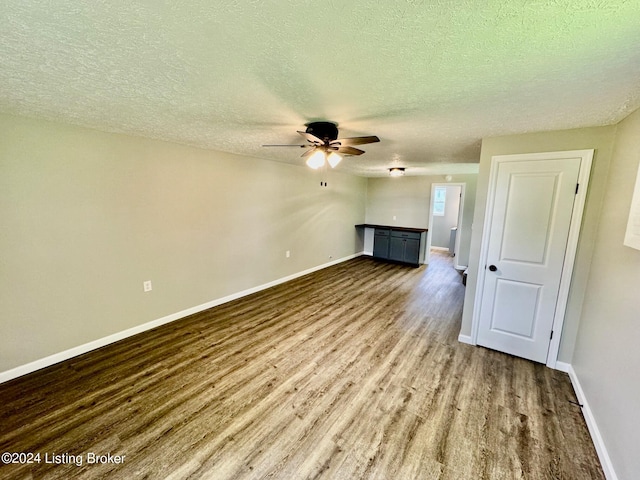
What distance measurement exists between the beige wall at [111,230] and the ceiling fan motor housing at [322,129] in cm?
189

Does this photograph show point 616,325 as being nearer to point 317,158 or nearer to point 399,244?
point 317,158

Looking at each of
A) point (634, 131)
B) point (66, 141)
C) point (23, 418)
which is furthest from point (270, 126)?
point (23, 418)

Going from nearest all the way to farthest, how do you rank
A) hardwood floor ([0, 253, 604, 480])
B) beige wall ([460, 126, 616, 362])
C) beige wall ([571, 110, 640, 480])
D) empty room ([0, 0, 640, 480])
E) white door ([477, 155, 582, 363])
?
1. empty room ([0, 0, 640, 480])
2. beige wall ([571, 110, 640, 480])
3. hardwood floor ([0, 253, 604, 480])
4. beige wall ([460, 126, 616, 362])
5. white door ([477, 155, 582, 363])

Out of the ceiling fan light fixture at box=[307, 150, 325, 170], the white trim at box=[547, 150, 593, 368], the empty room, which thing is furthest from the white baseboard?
the white trim at box=[547, 150, 593, 368]

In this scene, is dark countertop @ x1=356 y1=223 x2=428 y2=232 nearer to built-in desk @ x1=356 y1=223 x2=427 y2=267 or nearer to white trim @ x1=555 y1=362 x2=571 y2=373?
built-in desk @ x1=356 y1=223 x2=427 y2=267

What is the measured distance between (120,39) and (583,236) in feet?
11.7

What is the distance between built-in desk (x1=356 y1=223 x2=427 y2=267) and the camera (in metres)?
6.20

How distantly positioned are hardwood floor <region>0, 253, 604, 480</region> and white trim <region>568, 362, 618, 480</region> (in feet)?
0.15

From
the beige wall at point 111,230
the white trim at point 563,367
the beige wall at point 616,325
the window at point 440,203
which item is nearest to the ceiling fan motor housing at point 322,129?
the beige wall at point 111,230

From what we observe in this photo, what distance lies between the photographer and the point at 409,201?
261 inches

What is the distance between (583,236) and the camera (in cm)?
230

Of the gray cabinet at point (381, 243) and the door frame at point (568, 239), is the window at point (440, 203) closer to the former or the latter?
the gray cabinet at point (381, 243)

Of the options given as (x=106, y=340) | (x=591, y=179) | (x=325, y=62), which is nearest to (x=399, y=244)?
(x=591, y=179)

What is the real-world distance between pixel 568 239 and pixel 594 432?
151 centimetres
